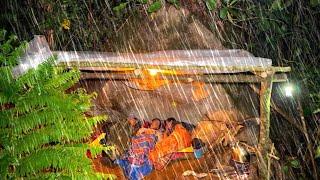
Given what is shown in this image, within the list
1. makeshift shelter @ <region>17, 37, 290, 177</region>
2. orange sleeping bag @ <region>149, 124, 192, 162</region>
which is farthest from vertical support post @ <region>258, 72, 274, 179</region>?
orange sleeping bag @ <region>149, 124, 192, 162</region>

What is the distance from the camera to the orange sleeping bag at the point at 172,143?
8.33 m

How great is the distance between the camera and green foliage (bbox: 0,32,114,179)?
4824 millimetres

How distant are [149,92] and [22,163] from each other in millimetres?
5293

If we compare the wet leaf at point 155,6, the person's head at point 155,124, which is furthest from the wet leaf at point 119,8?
the person's head at point 155,124

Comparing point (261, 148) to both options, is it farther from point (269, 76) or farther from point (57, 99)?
point (57, 99)

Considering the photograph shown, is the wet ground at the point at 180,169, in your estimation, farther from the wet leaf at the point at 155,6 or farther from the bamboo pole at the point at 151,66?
the wet leaf at the point at 155,6

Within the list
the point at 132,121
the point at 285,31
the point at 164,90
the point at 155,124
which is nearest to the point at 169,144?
the point at 155,124

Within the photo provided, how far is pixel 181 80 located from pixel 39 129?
11.2ft

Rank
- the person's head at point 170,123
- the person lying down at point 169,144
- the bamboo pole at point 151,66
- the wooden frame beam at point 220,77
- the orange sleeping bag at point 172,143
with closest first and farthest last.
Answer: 1. the bamboo pole at point 151,66
2. the wooden frame beam at point 220,77
3. the person lying down at point 169,144
4. the orange sleeping bag at point 172,143
5. the person's head at point 170,123

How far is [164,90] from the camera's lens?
9688mm

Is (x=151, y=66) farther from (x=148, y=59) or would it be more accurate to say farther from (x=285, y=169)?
(x=285, y=169)

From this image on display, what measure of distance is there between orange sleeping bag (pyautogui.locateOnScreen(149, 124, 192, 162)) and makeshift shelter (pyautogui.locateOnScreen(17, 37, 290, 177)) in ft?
3.49

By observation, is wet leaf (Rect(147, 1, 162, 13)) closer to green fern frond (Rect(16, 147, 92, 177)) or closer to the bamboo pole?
the bamboo pole

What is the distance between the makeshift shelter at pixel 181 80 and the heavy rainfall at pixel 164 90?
0.08 feet
